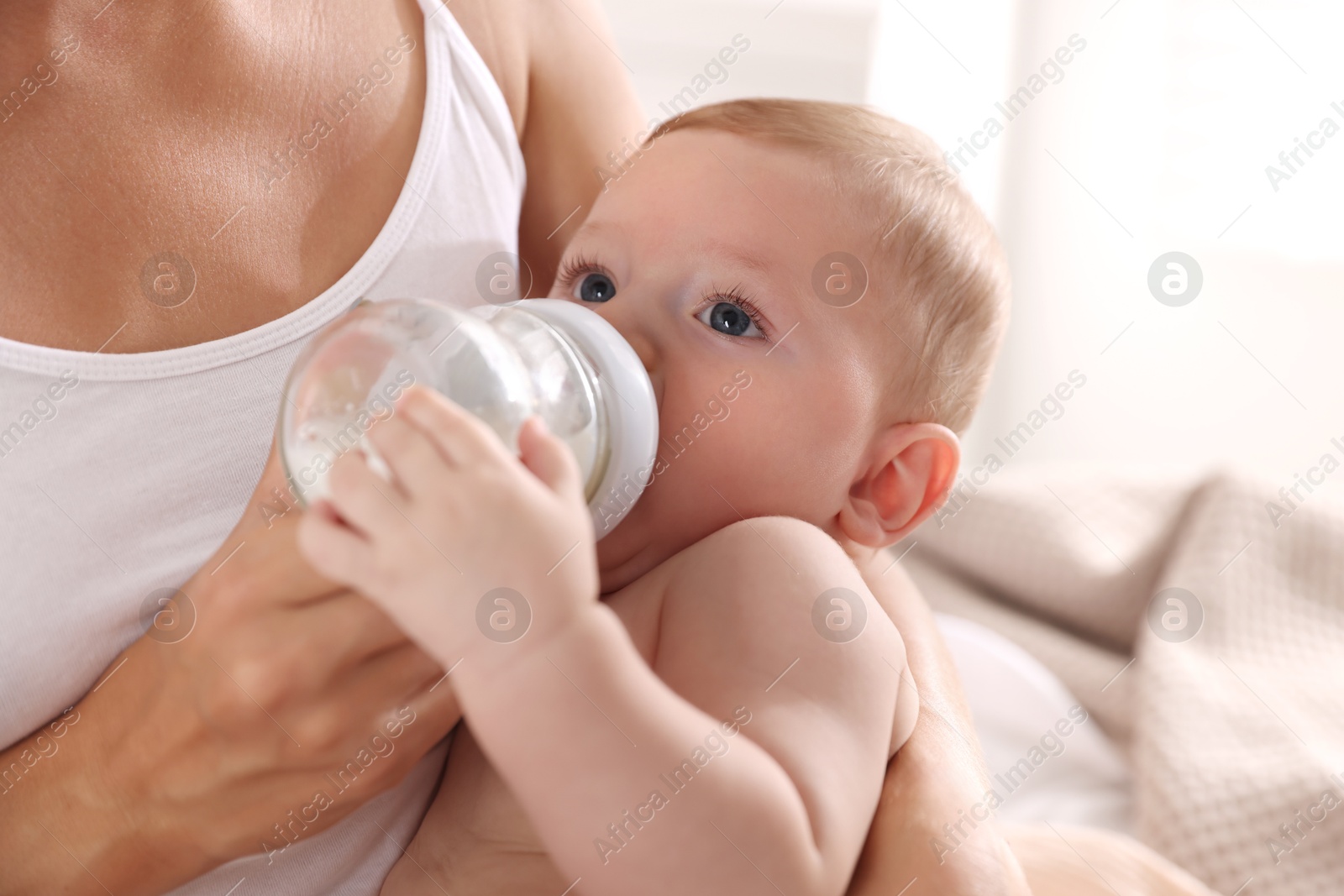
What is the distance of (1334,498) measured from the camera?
169 cm

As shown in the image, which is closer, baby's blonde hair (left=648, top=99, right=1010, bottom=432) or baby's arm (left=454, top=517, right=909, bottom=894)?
baby's arm (left=454, top=517, right=909, bottom=894)

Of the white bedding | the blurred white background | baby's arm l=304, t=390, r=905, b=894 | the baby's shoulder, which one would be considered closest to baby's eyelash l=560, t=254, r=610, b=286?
the baby's shoulder

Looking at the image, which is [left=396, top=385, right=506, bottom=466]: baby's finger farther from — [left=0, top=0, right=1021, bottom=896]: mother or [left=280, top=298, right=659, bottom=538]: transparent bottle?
[left=0, top=0, right=1021, bottom=896]: mother

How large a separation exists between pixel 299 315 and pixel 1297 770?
3.82ft

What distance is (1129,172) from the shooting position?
2.55m

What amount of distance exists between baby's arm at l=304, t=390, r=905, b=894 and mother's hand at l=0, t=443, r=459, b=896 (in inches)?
4.1

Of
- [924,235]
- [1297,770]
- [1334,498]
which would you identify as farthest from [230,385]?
[1334,498]

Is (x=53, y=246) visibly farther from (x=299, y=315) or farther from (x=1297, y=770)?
(x=1297, y=770)

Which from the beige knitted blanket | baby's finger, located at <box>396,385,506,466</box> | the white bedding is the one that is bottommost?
the white bedding

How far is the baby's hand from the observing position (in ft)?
1.50

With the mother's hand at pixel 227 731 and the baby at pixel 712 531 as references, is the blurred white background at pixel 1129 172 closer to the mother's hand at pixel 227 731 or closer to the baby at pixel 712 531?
the baby at pixel 712 531

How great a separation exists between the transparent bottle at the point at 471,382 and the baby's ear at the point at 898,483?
259mm

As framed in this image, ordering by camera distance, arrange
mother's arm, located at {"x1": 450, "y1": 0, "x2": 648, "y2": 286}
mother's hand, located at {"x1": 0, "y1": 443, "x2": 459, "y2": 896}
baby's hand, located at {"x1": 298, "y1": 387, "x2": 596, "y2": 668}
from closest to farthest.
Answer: baby's hand, located at {"x1": 298, "y1": 387, "x2": 596, "y2": 668} < mother's hand, located at {"x1": 0, "y1": 443, "x2": 459, "y2": 896} < mother's arm, located at {"x1": 450, "y1": 0, "x2": 648, "y2": 286}

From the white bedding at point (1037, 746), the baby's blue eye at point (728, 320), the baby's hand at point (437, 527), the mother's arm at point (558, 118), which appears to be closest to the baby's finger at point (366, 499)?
the baby's hand at point (437, 527)
